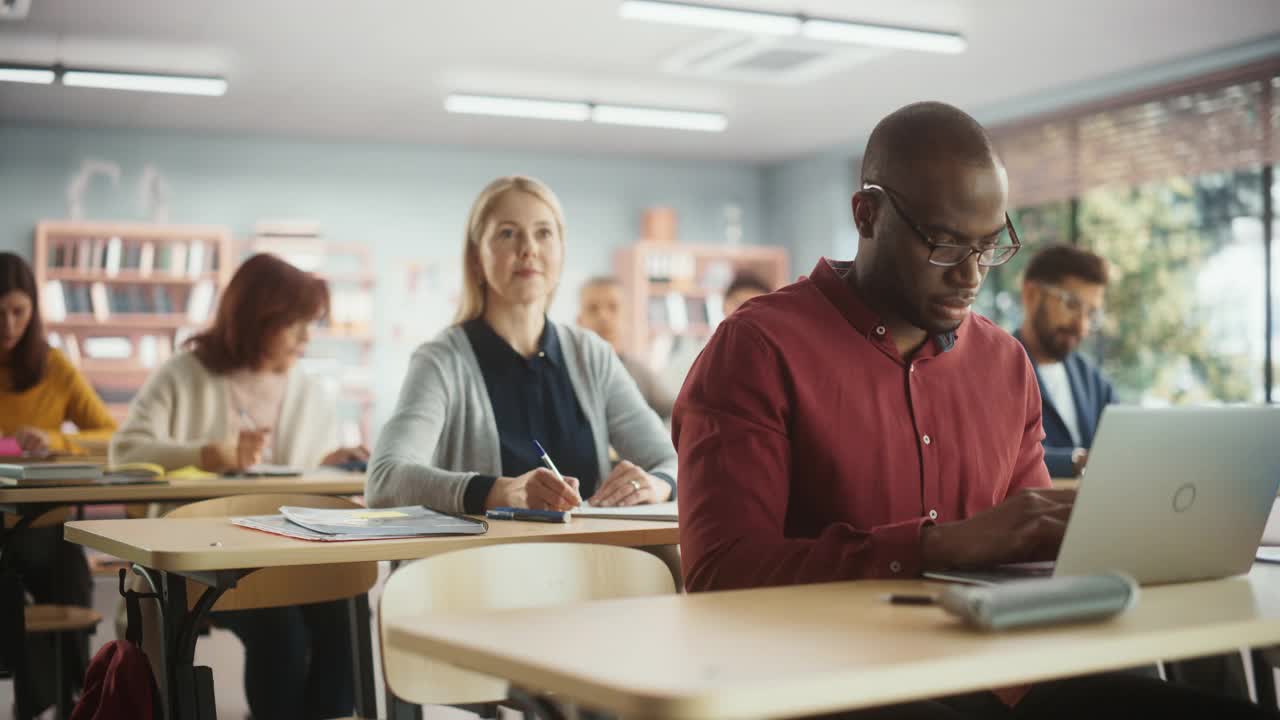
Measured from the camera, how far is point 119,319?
866 cm

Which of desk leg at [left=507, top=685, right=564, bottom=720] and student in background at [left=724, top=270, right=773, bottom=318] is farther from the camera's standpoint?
student in background at [left=724, top=270, right=773, bottom=318]

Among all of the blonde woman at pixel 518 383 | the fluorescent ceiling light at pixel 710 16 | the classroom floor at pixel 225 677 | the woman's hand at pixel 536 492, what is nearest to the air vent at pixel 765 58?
the fluorescent ceiling light at pixel 710 16

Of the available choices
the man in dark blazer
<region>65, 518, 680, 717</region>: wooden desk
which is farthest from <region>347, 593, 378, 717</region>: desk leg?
the man in dark blazer

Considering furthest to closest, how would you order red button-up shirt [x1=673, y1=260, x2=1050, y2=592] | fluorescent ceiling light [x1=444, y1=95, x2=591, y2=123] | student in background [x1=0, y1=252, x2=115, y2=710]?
1. fluorescent ceiling light [x1=444, y1=95, x2=591, y2=123]
2. student in background [x1=0, y1=252, x2=115, y2=710]
3. red button-up shirt [x1=673, y1=260, x2=1050, y2=592]

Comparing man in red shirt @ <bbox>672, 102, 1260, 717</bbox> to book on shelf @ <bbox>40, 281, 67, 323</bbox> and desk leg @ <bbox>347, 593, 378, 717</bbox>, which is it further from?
book on shelf @ <bbox>40, 281, 67, 323</bbox>

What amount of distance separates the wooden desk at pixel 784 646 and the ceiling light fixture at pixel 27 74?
6721 mm

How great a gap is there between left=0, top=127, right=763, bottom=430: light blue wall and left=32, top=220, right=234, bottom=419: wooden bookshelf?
0.26m

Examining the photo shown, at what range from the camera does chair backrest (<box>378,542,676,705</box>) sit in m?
1.67

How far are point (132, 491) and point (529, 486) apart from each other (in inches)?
47.8

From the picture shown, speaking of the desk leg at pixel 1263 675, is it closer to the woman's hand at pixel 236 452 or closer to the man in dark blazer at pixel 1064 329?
the man in dark blazer at pixel 1064 329

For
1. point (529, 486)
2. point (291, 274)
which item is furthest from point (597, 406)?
point (291, 274)

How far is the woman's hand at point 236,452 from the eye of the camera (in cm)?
365

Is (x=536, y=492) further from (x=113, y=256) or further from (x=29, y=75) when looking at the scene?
(x=113, y=256)

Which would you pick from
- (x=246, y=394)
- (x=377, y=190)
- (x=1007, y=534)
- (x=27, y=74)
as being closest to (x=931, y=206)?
(x=1007, y=534)
